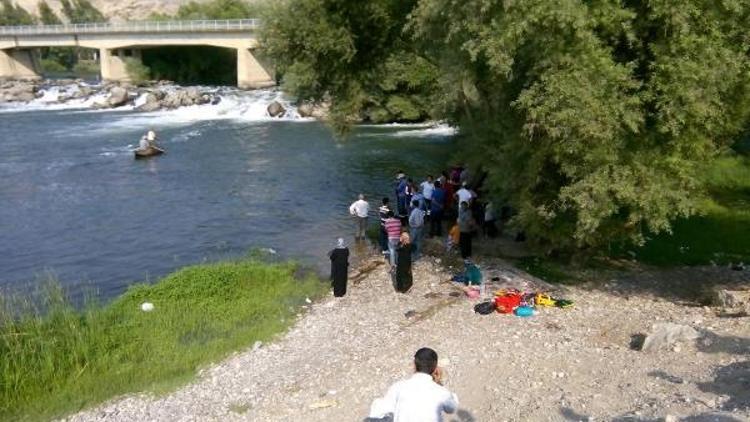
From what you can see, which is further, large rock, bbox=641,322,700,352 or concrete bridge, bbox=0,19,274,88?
concrete bridge, bbox=0,19,274,88

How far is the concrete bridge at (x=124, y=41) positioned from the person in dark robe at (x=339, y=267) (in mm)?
57326

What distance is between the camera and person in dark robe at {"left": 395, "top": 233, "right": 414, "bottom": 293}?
18.1 meters

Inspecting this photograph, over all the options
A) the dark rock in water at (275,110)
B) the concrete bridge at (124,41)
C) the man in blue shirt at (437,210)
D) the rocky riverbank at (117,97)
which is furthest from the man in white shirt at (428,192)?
the concrete bridge at (124,41)

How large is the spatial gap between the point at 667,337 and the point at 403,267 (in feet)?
23.4

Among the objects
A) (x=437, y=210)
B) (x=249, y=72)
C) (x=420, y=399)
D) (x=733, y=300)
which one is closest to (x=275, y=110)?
(x=249, y=72)

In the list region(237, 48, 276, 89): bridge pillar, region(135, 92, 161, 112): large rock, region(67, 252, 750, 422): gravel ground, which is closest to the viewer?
→ region(67, 252, 750, 422): gravel ground

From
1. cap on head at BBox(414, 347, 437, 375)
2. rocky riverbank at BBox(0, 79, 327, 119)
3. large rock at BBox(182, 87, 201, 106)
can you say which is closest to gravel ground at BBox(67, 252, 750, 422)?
cap on head at BBox(414, 347, 437, 375)

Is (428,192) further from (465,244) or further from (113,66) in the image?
(113,66)

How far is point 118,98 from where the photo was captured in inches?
2675

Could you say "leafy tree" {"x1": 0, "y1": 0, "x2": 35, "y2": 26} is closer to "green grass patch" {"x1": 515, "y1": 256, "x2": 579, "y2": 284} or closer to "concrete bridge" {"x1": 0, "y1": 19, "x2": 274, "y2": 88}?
"concrete bridge" {"x1": 0, "y1": 19, "x2": 274, "y2": 88}

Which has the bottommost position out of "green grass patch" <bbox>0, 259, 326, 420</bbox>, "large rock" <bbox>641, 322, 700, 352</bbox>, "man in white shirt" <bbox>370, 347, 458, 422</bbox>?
"green grass patch" <bbox>0, 259, 326, 420</bbox>

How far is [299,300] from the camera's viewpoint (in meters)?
18.9

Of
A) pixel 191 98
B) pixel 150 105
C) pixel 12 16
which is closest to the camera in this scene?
pixel 150 105

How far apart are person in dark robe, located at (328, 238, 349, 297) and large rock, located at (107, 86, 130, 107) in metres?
55.6
